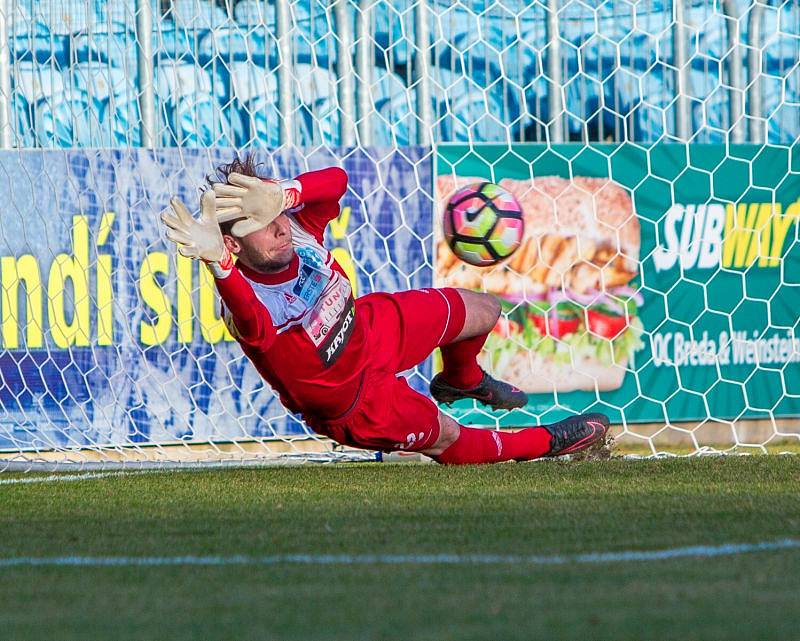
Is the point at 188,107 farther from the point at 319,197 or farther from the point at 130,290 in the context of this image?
the point at 319,197

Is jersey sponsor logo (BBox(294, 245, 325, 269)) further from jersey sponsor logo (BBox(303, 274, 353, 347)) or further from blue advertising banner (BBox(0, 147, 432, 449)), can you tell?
blue advertising banner (BBox(0, 147, 432, 449))

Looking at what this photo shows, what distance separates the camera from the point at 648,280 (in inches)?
297

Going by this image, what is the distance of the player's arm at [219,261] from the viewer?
461cm

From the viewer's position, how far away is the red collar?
5.35 meters

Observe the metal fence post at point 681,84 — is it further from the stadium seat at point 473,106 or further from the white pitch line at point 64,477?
the white pitch line at point 64,477

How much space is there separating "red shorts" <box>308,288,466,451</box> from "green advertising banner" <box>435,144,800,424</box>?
1.77m

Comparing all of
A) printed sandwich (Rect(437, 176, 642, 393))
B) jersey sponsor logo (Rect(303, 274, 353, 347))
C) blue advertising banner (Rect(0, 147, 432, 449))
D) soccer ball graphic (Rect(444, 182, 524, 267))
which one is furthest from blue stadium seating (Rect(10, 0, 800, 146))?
jersey sponsor logo (Rect(303, 274, 353, 347))

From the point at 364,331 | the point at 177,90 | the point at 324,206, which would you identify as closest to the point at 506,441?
the point at 364,331

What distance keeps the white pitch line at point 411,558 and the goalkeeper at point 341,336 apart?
4.64 ft

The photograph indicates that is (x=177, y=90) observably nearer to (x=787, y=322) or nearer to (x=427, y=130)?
(x=427, y=130)

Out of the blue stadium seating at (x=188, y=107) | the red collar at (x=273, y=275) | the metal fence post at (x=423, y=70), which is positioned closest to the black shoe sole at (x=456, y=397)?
the red collar at (x=273, y=275)

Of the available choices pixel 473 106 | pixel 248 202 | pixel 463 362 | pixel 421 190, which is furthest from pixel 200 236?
pixel 473 106

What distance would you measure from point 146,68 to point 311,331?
289 cm

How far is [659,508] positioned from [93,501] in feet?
7.06
